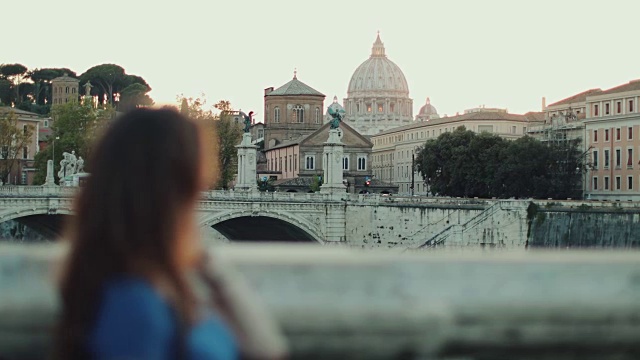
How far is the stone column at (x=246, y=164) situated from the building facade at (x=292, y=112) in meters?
45.1

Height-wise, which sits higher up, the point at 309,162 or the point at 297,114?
the point at 297,114

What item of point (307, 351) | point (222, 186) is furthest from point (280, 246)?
point (222, 186)

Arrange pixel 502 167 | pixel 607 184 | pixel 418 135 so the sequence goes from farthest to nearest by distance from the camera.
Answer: pixel 418 135
pixel 607 184
pixel 502 167

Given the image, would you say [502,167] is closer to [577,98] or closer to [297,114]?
[577,98]

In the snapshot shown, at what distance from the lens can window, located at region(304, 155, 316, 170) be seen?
91.0 meters

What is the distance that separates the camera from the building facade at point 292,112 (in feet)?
346

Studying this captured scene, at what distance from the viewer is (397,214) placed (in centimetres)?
5066

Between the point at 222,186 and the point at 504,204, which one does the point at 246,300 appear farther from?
the point at 222,186

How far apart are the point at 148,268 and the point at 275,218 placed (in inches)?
1901

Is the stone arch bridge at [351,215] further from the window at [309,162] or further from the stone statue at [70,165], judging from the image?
the window at [309,162]

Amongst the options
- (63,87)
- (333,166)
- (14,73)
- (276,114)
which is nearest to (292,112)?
(276,114)

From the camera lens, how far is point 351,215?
51.5m

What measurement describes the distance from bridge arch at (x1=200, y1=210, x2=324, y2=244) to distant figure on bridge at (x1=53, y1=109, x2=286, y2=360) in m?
47.1

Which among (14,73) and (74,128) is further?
(14,73)
